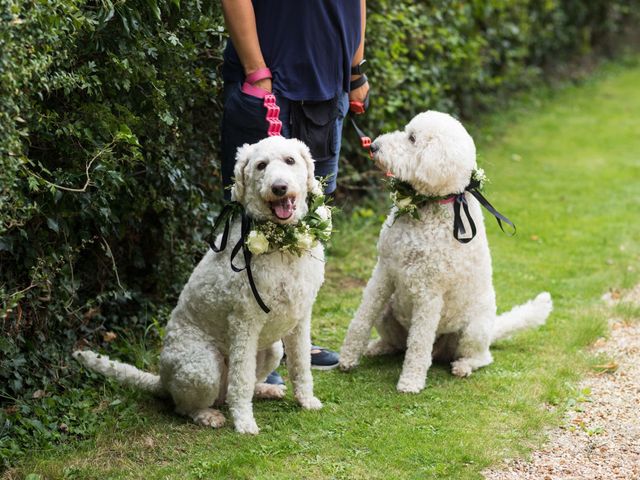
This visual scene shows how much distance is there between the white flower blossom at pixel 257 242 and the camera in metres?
3.93

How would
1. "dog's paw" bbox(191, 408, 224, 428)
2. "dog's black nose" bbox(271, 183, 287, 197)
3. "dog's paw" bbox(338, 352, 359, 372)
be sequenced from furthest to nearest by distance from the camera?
"dog's paw" bbox(338, 352, 359, 372) → "dog's paw" bbox(191, 408, 224, 428) → "dog's black nose" bbox(271, 183, 287, 197)

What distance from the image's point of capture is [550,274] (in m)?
6.79

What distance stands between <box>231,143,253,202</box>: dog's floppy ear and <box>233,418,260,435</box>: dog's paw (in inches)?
41.2

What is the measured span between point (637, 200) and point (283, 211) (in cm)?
579

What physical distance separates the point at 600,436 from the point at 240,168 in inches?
82.5

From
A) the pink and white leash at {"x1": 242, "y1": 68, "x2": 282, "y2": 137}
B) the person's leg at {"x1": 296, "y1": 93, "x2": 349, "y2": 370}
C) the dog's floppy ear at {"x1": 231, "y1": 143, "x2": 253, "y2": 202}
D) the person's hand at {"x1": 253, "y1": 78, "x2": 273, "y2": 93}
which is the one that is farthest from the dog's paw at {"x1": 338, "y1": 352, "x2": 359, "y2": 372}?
the person's hand at {"x1": 253, "y1": 78, "x2": 273, "y2": 93}

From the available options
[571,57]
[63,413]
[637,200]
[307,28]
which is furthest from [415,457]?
[571,57]

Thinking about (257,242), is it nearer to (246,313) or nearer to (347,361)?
(246,313)

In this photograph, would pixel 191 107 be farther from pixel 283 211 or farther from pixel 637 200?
pixel 637 200

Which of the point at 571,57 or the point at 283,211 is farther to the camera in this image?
the point at 571,57

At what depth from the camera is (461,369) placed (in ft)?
16.0

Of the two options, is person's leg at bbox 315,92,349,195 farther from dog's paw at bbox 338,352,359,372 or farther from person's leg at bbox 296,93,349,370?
dog's paw at bbox 338,352,359,372

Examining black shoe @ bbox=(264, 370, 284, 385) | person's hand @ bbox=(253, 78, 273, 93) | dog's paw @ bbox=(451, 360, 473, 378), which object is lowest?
black shoe @ bbox=(264, 370, 284, 385)

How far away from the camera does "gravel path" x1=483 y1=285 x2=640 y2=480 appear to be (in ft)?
12.7
